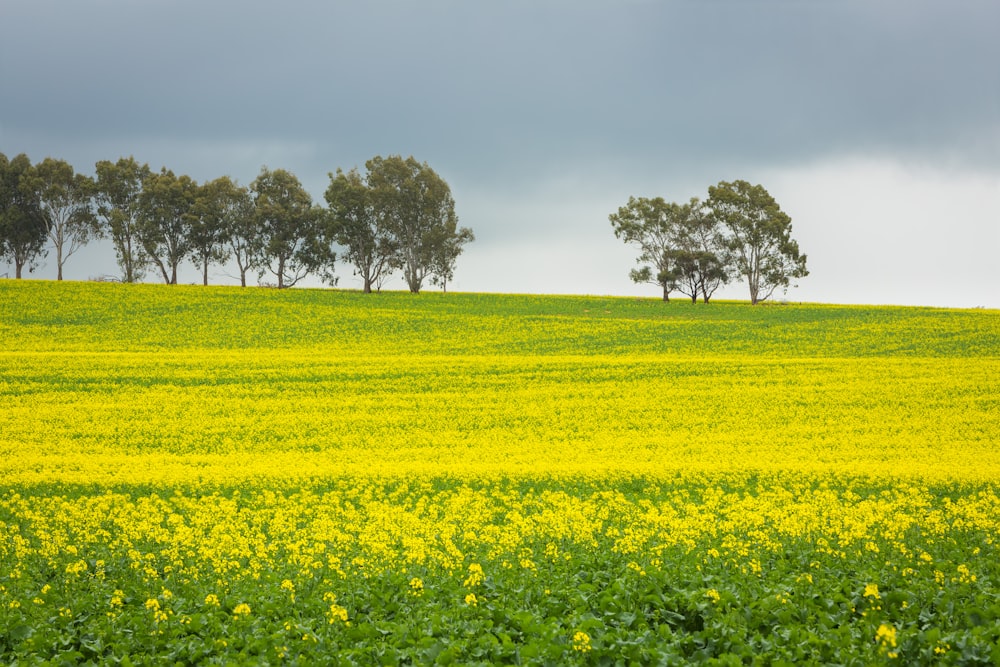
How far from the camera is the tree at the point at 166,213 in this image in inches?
3285

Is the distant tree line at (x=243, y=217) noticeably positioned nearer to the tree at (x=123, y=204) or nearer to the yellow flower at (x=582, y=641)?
the tree at (x=123, y=204)

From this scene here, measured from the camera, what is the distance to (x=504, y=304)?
66188 millimetres

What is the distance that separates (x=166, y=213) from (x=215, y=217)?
4.90m

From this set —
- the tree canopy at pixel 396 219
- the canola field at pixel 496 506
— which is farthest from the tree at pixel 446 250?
the canola field at pixel 496 506

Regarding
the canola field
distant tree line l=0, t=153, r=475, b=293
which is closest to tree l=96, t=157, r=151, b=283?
distant tree line l=0, t=153, r=475, b=293

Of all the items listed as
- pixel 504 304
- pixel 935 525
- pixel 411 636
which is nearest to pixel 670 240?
pixel 504 304

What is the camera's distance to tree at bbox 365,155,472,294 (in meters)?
81.9

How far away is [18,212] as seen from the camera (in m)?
81.4

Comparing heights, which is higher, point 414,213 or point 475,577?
point 414,213

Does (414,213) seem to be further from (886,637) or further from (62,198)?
(886,637)

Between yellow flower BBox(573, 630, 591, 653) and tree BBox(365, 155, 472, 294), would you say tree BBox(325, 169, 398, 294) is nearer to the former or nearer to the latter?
tree BBox(365, 155, 472, 294)

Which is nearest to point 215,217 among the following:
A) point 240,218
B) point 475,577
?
point 240,218

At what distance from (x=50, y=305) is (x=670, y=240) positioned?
5533cm

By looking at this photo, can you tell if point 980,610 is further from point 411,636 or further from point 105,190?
point 105,190
